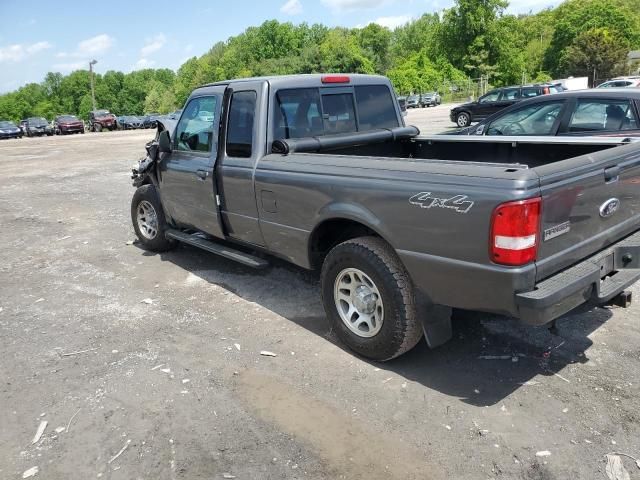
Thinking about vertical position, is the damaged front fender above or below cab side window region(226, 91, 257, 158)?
below

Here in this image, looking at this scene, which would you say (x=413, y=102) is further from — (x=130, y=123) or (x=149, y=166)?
(x=149, y=166)

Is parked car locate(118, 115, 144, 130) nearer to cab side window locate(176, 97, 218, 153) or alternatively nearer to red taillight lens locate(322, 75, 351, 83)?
cab side window locate(176, 97, 218, 153)

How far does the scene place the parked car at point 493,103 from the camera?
2152 centimetres

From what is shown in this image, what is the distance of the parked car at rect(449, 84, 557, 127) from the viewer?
21.5 m

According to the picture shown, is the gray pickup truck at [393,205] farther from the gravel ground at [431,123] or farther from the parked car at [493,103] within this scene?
the parked car at [493,103]

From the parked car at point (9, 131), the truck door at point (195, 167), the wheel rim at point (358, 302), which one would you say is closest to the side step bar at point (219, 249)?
the truck door at point (195, 167)

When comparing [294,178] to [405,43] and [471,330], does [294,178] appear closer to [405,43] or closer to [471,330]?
[471,330]

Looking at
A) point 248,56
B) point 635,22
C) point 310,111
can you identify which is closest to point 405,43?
point 248,56

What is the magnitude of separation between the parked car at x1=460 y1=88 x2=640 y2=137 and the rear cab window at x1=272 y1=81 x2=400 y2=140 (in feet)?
10.0

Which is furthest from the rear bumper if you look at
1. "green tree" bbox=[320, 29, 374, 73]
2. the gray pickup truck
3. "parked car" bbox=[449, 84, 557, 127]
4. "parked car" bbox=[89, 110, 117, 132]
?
"green tree" bbox=[320, 29, 374, 73]

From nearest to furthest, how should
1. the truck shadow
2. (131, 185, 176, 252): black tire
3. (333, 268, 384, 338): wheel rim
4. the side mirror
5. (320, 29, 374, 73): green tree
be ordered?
the truck shadow, (333, 268, 384, 338): wheel rim, the side mirror, (131, 185, 176, 252): black tire, (320, 29, 374, 73): green tree

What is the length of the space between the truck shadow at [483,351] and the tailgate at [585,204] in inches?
34.0

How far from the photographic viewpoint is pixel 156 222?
258 inches

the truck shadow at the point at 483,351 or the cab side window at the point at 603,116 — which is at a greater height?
the cab side window at the point at 603,116
